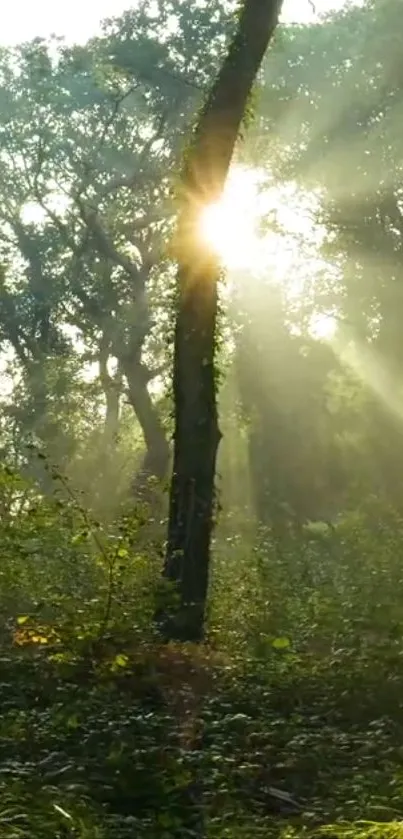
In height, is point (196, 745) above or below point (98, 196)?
below

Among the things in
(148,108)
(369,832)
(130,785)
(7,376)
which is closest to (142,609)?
(130,785)

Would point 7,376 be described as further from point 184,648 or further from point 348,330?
point 184,648

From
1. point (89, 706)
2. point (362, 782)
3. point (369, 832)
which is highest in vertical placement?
point (89, 706)

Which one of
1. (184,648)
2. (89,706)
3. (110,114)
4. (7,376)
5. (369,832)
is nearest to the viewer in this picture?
(369,832)

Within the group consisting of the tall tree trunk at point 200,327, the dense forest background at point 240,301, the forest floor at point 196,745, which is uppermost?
the dense forest background at point 240,301

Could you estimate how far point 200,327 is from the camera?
11.0 meters

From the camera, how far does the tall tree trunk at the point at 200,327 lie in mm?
10742

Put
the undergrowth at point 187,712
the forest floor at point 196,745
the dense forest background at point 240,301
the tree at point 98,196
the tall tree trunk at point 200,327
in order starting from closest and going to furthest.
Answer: the forest floor at point 196,745 → the undergrowth at point 187,712 → the tall tree trunk at point 200,327 → the dense forest background at point 240,301 → the tree at point 98,196

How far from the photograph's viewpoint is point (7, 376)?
43594 mm

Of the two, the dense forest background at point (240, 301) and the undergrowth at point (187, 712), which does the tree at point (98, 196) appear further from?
the undergrowth at point (187, 712)

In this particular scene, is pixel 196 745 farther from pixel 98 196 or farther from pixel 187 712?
pixel 98 196

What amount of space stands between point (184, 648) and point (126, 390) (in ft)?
87.8

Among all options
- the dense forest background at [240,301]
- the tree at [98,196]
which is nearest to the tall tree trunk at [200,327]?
the dense forest background at [240,301]

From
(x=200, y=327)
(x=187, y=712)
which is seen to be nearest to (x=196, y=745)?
(x=187, y=712)
